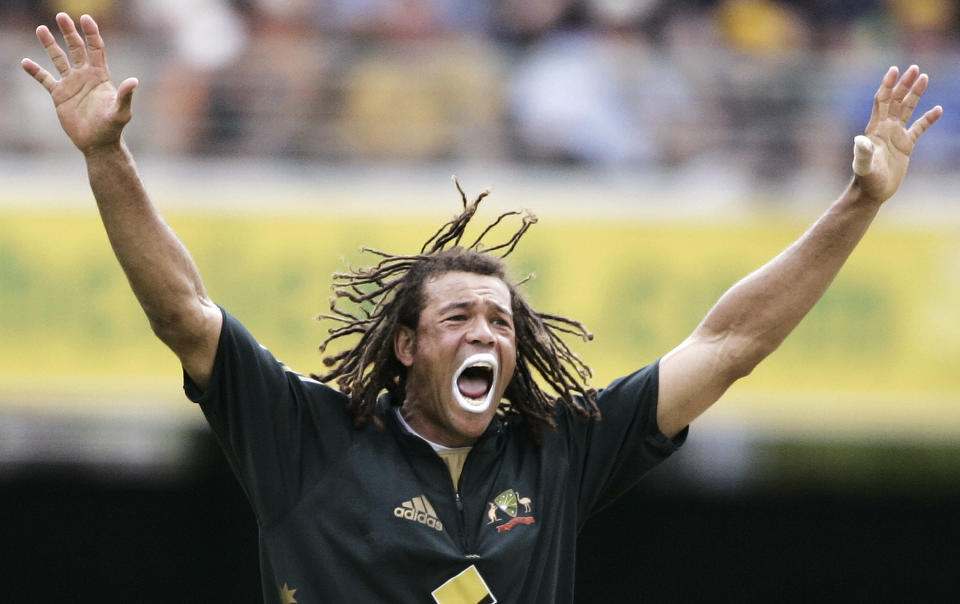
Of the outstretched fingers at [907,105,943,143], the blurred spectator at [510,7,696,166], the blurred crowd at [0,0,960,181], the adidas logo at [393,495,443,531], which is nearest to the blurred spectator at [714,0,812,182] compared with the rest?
the blurred crowd at [0,0,960,181]

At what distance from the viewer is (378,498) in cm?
438

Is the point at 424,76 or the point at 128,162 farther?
the point at 424,76

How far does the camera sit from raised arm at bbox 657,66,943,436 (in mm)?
4688

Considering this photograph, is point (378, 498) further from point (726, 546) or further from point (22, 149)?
point (726, 546)

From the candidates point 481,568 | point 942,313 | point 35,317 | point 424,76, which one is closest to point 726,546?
point 942,313

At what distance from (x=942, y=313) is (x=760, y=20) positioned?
3.08 m

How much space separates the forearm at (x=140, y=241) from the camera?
409cm

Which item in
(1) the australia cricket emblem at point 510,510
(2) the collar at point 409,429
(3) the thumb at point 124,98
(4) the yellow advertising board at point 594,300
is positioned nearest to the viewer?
(3) the thumb at point 124,98

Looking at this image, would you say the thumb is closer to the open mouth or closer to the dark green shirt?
the dark green shirt

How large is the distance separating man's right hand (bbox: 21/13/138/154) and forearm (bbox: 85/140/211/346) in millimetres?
50

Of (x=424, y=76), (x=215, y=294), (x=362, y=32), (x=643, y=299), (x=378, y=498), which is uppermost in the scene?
(x=362, y=32)

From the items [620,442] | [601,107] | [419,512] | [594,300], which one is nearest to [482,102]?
[601,107]

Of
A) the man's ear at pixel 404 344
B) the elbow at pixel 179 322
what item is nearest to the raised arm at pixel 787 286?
the man's ear at pixel 404 344

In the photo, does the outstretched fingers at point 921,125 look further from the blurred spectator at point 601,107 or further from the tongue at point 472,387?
the blurred spectator at point 601,107
